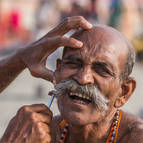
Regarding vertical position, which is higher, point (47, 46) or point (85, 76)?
point (47, 46)

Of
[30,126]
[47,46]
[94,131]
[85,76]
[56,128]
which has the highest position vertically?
[47,46]

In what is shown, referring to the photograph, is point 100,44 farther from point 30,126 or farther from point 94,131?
point 30,126

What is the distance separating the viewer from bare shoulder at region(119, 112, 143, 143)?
12.4 ft

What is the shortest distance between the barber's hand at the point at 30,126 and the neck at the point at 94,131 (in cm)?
68

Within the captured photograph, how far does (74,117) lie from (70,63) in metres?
0.44

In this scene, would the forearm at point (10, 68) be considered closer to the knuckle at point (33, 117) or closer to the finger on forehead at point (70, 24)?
the finger on forehead at point (70, 24)

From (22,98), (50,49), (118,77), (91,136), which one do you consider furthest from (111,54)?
(22,98)

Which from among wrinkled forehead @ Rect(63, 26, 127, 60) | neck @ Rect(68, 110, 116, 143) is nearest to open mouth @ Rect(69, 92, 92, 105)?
wrinkled forehead @ Rect(63, 26, 127, 60)

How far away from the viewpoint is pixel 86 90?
344cm

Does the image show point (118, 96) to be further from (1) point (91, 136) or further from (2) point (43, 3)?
(2) point (43, 3)

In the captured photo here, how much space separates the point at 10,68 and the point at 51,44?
2.07 feet

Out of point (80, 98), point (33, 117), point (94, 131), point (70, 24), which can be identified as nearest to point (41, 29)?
point (94, 131)

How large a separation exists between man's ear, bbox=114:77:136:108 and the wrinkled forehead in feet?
0.86

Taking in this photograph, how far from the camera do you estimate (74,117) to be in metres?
3.51
